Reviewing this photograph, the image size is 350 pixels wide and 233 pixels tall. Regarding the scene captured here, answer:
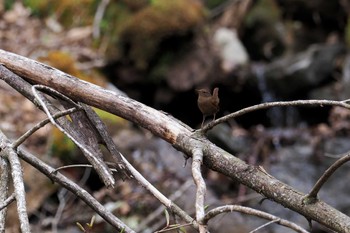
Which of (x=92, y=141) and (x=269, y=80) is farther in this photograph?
(x=269, y=80)

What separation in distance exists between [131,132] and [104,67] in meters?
1.94

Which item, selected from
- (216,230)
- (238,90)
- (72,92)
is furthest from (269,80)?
(72,92)

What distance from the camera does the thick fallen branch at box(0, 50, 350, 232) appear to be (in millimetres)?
1489

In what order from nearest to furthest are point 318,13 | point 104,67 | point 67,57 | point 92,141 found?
point 92,141
point 67,57
point 104,67
point 318,13

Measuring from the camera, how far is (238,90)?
870 cm

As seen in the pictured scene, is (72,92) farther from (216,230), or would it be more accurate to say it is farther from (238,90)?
(238,90)

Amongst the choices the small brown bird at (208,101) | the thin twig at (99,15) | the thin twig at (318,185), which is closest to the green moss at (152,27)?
Result: the thin twig at (99,15)

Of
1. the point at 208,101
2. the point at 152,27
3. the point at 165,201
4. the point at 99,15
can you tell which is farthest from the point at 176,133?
the point at 99,15

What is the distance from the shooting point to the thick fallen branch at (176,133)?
1.49 m

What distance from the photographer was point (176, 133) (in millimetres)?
1798

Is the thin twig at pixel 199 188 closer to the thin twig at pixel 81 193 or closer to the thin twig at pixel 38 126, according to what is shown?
the thin twig at pixel 81 193

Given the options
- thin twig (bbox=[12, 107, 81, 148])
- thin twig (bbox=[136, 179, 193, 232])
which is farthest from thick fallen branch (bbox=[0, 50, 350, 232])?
thin twig (bbox=[136, 179, 193, 232])

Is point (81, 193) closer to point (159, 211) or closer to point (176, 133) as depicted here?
point (176, 133)

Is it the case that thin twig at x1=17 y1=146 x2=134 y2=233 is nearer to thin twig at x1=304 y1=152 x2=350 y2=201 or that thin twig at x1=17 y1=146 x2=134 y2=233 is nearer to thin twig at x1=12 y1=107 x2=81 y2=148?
thin twig at x1=12 y1=107 x2=81 y2=148
